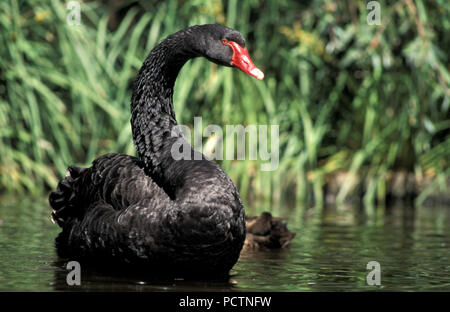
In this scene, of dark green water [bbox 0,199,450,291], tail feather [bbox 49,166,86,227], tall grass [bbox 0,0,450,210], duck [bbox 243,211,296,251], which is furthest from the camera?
tall grass [bbox 0,0,450,210]

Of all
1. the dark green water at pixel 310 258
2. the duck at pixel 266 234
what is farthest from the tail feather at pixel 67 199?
the duck at pixel 266 234

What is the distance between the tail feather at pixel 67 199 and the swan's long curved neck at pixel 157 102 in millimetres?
679

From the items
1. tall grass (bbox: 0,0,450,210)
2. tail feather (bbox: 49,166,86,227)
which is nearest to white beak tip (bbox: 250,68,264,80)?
tail feather (bbox: 49,166,86,227)

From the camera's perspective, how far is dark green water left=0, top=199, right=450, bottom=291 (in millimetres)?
4512

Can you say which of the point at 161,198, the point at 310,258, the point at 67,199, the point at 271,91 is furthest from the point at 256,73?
the point at 271,91

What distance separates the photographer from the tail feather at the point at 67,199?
567 centimetres

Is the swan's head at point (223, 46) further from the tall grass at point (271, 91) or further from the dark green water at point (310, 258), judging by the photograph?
the tall grass at point (271, 91)

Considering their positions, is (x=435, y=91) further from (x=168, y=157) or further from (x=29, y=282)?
(x=29, y=282)

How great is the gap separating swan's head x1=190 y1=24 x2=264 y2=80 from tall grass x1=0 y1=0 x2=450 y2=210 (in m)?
4.81

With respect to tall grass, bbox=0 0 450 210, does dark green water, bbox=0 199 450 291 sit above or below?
below

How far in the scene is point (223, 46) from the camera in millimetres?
4922

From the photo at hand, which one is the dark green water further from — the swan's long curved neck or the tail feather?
the swan's long curved neck

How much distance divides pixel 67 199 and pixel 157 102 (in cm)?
100

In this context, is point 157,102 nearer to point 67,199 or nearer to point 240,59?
point 240,59
